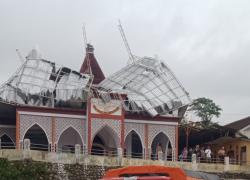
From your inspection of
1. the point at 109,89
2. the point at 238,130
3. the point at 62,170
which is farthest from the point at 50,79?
the point at 238,130

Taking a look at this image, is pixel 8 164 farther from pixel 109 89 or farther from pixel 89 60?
pixel 89 60

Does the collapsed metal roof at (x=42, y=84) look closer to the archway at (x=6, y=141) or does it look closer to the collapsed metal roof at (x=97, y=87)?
the collapsed metal roof at (x=97, y=87)

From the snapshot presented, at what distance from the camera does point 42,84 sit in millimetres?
34469

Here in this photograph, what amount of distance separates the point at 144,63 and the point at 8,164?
12007 mm

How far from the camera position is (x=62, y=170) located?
30.6m

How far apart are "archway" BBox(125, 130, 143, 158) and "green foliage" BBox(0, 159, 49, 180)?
936 centimetres

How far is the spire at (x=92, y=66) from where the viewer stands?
136ft

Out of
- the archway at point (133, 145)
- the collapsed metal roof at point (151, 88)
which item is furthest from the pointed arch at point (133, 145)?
the collapsed metal roof at point (151, 88)

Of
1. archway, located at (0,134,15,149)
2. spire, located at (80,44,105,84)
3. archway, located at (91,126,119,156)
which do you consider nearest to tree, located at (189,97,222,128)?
spire, located at (80,44,105,84)

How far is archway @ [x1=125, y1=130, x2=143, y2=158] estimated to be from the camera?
38.5 metres

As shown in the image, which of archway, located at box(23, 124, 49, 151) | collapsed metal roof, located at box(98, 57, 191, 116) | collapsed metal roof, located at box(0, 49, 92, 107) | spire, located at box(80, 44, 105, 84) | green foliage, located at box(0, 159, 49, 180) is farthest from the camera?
spire, located at box(80, 44, 105, 84)

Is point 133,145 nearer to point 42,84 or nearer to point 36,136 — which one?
point 36,136

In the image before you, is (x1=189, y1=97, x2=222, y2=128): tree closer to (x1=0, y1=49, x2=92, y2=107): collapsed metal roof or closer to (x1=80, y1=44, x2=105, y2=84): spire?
(x1=80, y1=44, x2=105, y2=84): spire

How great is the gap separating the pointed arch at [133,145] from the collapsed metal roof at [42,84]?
458 cm
